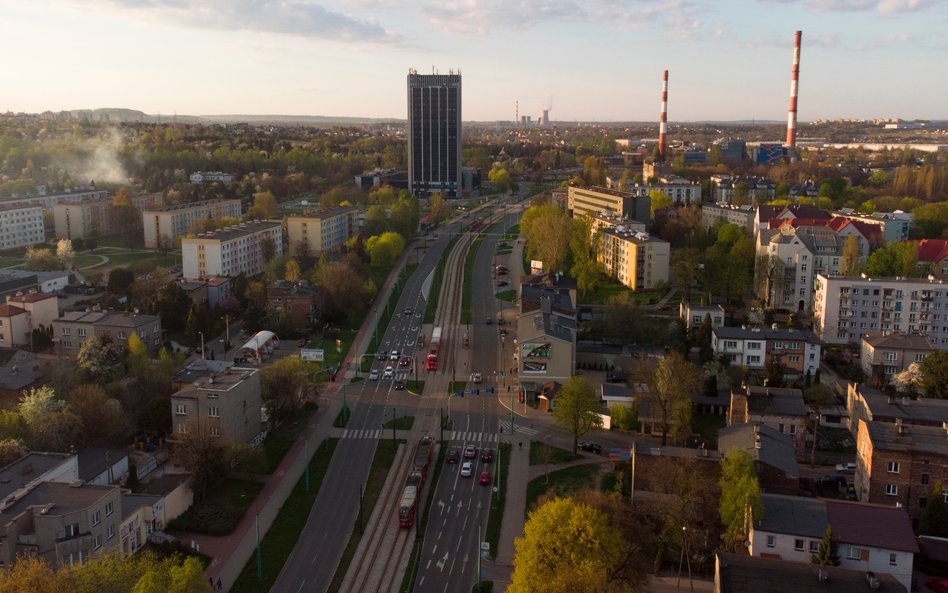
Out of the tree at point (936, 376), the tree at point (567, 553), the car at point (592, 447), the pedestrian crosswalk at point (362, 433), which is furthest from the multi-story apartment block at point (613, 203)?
the tree at point (567, 553)

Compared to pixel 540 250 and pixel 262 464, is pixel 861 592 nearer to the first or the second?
pixel 262 464

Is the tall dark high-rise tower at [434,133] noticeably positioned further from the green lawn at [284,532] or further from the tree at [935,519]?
the tree at [935,519]

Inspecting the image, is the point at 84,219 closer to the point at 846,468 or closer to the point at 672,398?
the point at 672,398

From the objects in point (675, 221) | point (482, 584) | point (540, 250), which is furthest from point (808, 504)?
point (675, 221)

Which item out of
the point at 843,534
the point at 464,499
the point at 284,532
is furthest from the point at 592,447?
the point at 284,532

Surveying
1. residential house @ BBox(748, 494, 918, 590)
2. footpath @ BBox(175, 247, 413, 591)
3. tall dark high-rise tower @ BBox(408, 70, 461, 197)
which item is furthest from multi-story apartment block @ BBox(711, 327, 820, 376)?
tall dark high-rise tower @ BBox(408, 70, 461, 197)

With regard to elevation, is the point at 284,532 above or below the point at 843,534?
below
